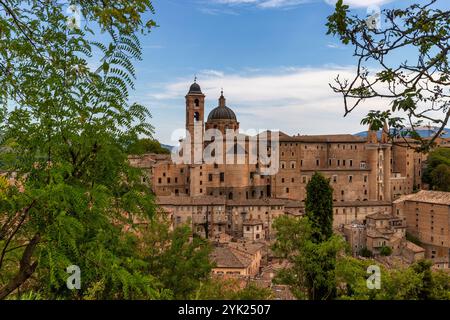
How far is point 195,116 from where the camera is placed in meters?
58.4

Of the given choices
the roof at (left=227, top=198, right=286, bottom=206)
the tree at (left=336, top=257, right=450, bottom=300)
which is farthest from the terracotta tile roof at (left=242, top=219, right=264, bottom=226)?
the tree at (left=336, top=257, right=450, bottom=300)

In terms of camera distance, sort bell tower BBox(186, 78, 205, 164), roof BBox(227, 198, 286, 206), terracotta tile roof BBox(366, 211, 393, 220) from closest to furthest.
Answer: roof BBox(227, 198, 286, 206) < terracotta tile roof BBox(366, 211, 393, 220) < bell tower BBox(186, 78, 205, 164)

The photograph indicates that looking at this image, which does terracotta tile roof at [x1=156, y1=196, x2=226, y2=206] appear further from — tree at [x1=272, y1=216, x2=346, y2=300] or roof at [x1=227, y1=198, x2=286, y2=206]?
tree at [x1=272, y1=216, x2=346, y2=300]

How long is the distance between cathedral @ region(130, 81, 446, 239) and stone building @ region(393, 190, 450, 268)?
10.3 ft

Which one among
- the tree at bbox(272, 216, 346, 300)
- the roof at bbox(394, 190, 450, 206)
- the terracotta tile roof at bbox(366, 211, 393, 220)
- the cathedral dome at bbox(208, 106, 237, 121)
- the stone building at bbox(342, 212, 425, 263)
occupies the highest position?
the cathedral dome at bbox(208, 106, 237, 121)

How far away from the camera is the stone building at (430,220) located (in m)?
46.1

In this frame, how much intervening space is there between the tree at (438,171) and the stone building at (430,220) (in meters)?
13.4

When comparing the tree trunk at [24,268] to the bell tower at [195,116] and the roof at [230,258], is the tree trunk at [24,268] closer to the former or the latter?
the roof at [230,258]

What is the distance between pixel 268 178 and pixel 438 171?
25.9 m

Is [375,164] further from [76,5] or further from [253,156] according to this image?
[76,5]

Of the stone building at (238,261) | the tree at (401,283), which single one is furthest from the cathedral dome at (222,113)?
the tree at (401,283)

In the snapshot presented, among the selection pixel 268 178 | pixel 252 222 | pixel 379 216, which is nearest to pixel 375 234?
pixel 379 216

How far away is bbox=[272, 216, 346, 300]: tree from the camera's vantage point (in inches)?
705

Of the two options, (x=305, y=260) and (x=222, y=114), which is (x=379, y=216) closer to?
(x=222, y=114)
